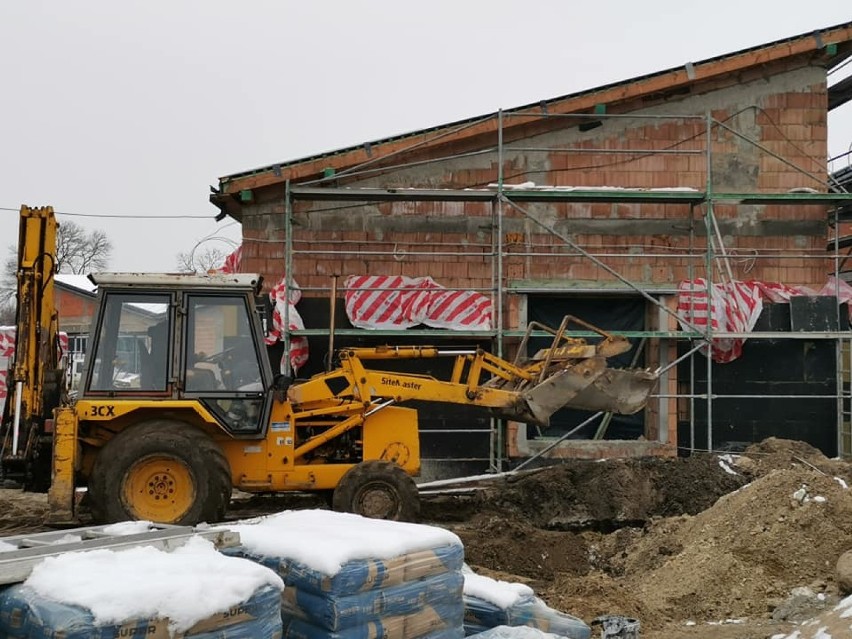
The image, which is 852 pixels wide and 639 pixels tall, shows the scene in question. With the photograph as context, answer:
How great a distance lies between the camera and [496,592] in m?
5.36

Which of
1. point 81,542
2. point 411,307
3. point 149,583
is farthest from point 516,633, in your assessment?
point 411,307

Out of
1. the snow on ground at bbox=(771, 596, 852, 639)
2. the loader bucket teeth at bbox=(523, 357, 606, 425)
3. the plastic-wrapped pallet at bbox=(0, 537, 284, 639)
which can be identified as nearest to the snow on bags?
the plastic-wrapped pallet at bbox=(0, 537, 284, 639)

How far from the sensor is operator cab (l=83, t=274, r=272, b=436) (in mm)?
8852

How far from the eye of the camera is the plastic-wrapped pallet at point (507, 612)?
5.27m

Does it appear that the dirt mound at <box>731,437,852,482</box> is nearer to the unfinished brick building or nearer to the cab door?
the unfinished brick building

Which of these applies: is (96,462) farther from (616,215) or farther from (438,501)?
(616,215)

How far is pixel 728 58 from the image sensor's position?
1366 centimetres

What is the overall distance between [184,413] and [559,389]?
3.97m

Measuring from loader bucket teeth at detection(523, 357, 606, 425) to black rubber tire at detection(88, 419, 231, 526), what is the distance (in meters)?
3.38

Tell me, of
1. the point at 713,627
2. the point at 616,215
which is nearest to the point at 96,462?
the point at 713,627

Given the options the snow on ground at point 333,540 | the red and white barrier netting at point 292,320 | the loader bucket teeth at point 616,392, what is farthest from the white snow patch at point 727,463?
the snow on ground at point 333,540

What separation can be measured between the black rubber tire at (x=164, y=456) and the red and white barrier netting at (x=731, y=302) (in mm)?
7360

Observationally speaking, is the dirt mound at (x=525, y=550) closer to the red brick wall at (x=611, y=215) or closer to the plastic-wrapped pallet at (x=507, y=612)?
the plastic-wrapped pallet at (x=507, y=612)

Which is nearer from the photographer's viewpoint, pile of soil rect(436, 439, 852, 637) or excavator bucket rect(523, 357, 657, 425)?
pile of soil rect(436, 439, 852, 637)
